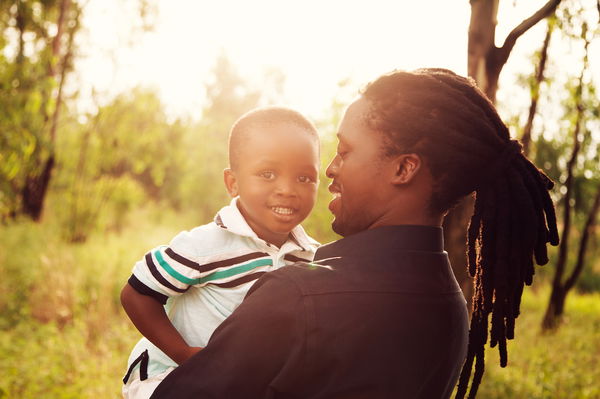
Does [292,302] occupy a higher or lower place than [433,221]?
lower

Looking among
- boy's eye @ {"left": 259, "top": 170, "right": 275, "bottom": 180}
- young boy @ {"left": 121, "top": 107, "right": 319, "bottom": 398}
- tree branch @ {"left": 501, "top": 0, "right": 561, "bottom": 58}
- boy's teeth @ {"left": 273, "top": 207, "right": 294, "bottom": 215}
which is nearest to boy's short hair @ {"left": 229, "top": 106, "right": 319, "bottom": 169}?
young boy @ {"left": 121, "top": 107, "right": 319, "bottom": 398}

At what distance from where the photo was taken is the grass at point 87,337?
5355mm

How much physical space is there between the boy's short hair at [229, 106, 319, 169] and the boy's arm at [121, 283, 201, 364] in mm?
617

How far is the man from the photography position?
4.02 ft

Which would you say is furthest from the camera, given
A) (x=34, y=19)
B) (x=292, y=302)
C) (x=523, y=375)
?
(x=34, y=19)

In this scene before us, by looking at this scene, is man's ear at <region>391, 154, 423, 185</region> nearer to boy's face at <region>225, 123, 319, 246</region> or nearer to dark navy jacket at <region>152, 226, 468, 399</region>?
dark navy jacket at <region>152, 226, 468, 399</region>

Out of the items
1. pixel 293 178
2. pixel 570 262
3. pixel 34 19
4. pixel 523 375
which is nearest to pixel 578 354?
pixel 523 375

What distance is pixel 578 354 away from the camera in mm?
7027

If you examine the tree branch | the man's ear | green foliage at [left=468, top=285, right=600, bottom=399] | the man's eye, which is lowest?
green foliage at [left=468, top=285, right=600, bottom=399]

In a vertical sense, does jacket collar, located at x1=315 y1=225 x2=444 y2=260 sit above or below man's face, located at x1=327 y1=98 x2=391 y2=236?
below

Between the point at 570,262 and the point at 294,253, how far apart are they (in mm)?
16620

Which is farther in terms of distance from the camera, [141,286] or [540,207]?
[141,286]

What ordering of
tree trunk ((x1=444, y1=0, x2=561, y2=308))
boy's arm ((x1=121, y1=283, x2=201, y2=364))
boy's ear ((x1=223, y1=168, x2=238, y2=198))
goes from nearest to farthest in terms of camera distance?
boy's arm ((x1=121, y1=283, x2=201, y2=364)), boy's ear ((x1=223, y1=168, x2=238, y2=198)), tree trunk ((x1=444, y1=0, x2=561, y2=308))

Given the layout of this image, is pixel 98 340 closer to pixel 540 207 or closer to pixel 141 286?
pixel 141 286
